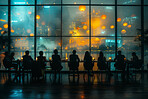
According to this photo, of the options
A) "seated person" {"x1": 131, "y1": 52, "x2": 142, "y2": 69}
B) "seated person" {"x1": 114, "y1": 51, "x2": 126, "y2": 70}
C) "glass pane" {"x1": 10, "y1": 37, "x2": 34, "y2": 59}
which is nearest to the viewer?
"seated person" {"x1": 114, "y1": 51, "x2": 126, "y2": 70}

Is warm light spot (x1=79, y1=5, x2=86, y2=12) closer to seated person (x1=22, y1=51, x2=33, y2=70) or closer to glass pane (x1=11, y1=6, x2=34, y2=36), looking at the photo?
glass pane (x1=11, y1=6, x2=34, y2=36)

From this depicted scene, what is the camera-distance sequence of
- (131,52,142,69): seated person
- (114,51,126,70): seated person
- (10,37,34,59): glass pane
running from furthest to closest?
(10,37,34,59): glass pane
(131,52,142,69): seated person
(114,51,126,70): seated person

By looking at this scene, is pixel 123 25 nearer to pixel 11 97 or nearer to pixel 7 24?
pixel 7 24

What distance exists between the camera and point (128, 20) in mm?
9453

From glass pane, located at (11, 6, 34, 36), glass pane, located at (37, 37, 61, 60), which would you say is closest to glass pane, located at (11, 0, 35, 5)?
glass pane, located at (11, 6, 34, 36)

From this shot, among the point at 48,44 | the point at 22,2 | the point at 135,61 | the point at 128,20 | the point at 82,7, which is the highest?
the point at 22,2

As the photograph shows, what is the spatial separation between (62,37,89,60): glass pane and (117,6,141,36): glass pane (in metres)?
2.10

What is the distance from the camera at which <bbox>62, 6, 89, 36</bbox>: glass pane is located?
9.37 metres

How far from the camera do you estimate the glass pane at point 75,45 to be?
936cm

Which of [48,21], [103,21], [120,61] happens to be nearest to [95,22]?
[103,21]

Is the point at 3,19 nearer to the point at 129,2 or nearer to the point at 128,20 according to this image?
the point at 128,20

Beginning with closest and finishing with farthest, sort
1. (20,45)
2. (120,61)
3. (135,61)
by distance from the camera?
(120,61) < (135,61) < (20,45)

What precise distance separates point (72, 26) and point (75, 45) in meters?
1.13

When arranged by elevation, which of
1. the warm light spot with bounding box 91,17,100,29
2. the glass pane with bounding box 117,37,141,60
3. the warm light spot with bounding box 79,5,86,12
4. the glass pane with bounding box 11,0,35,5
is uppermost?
the glass pane with bounding box 11,0,35,5
